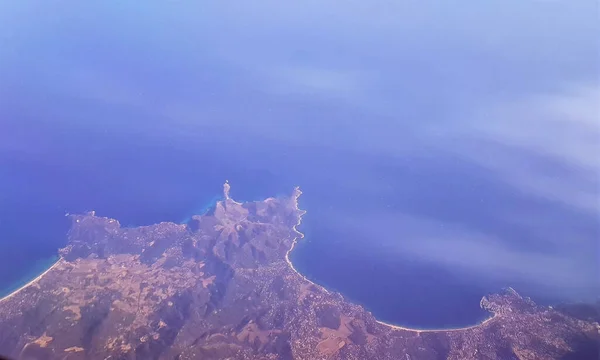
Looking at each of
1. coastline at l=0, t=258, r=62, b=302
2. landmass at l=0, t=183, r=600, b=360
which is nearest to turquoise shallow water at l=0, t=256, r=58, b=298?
coastline at l=0, t=258, r=62, b=302

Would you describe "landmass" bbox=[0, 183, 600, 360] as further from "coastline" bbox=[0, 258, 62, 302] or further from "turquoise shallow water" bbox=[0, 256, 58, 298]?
"turquoise shallow water" bbox=[0, 256, 58, 298]

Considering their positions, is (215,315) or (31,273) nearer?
(215,315)

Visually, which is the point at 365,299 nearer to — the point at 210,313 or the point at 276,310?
the point at 276,310

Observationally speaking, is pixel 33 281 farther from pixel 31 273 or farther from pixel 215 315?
pixel 215 315

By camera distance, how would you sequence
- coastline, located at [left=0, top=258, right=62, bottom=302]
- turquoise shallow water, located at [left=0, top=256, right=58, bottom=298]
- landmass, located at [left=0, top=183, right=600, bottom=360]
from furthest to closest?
turquoise shallow water, located at [left=0, top=256, right=58, bottom=298] → coastline, located at [left=0, top=258, right=62, bottom=302] → landmass, located at [left=0, top=183, right=600, bottom=360]

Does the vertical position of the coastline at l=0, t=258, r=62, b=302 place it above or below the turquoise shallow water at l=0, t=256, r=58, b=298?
above

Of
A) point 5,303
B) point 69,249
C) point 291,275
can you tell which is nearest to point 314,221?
point 291,275

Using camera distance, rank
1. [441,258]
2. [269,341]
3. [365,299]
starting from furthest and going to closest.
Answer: [441,258] → [365,299] → [269,341]

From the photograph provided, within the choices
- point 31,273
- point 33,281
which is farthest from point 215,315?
point 31,273
